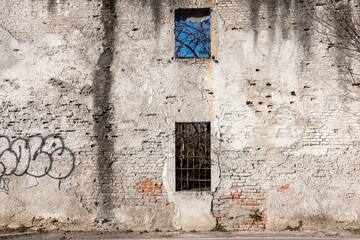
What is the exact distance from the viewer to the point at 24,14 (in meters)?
6.85

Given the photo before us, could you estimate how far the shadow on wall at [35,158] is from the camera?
21.8 feet

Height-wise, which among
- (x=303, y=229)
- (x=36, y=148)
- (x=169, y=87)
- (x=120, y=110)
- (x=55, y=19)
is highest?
(x=55, y=19)

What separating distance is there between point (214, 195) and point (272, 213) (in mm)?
1193

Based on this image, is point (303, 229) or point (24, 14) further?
point (24, 14)

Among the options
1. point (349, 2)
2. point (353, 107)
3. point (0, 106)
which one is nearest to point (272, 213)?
point (353, 107)

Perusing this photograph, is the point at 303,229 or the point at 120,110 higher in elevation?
the point at 120,110

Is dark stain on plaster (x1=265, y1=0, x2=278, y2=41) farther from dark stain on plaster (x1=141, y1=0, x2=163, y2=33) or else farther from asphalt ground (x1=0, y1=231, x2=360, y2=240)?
asphalt ground (x1=0, y1=231, x2=360, y2=240)

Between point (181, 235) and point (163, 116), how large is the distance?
2350mm

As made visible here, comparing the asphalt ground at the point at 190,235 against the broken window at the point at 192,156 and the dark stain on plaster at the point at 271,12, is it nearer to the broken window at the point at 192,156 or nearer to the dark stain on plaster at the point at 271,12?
the broken window at the point at 192,156

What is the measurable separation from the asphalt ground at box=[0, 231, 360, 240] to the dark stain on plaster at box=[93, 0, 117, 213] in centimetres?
60

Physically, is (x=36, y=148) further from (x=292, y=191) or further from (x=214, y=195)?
(x=292, y=191)

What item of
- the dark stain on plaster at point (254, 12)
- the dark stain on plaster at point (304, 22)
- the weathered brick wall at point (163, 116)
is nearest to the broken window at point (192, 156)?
the weathered brick wall at point (163, 116)

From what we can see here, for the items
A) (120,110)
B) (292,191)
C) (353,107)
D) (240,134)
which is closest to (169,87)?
(120,110)

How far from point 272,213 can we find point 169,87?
3260mm
